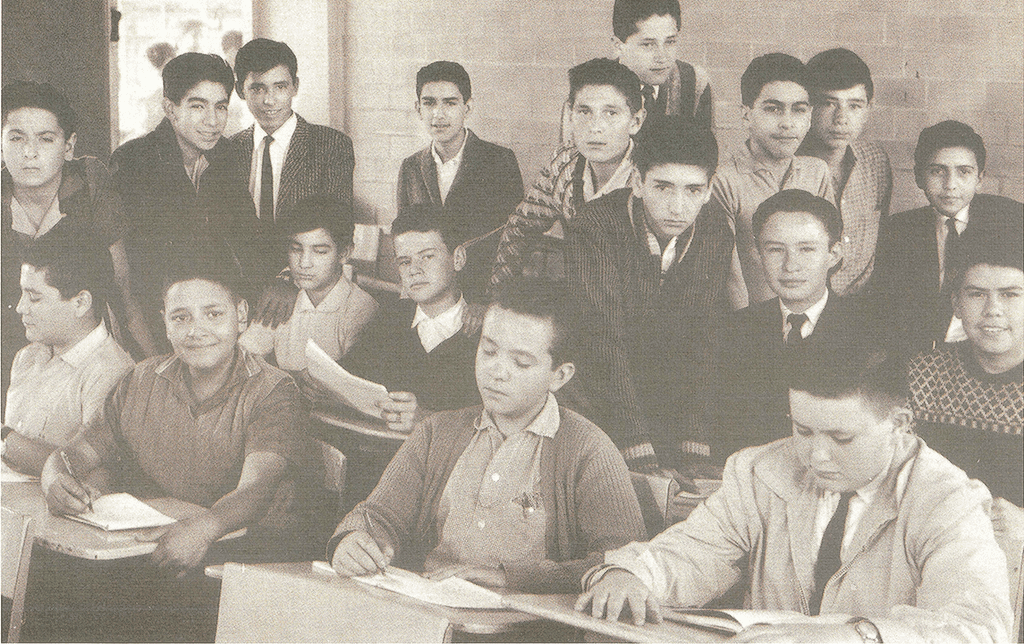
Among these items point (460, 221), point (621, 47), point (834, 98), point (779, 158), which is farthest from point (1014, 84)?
point (460, 221)

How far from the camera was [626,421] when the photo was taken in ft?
10.8

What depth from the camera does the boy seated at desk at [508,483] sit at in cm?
319

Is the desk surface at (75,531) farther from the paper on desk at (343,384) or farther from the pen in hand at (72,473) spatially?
the paper on desk at (343,384)

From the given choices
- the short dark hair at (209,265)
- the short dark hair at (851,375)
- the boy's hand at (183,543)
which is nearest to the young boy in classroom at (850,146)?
the short dark hair at (851,375)

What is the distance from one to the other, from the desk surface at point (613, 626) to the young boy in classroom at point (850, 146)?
50.2 inches

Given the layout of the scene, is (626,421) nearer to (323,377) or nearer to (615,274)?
(615,274)

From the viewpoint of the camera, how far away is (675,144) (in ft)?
10.8

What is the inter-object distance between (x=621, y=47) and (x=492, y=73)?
0.42 m

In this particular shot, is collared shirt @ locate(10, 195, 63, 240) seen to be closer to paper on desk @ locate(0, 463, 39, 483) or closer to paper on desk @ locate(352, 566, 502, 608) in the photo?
paper on desk @ locate(0, 463, 39, 483)

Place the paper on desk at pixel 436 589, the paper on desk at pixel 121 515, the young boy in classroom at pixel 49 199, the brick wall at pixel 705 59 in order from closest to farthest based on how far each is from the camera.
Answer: the paper on desk at pixel 436 589 < the brick wall at pixel 705 59 < the paper on desk at pixel 121 515 < the young boy in classroom at pixel 49 199

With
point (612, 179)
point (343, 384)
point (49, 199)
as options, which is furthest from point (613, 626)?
point (49, 199)

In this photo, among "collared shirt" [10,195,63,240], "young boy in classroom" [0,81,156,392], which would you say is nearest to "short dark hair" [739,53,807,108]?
"young boy in classroom" [0,81,156,392]

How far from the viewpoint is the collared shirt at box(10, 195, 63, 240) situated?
368cm

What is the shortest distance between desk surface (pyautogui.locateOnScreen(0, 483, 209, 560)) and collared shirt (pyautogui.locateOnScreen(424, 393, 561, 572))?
0.89 meters
